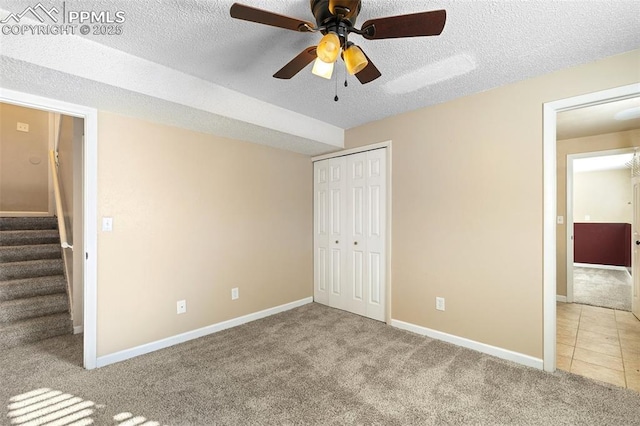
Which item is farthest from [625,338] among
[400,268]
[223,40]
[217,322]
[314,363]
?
[223,40]

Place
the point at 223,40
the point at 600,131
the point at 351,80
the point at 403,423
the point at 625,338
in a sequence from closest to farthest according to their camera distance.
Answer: the point at 403,423 < the point at 223,40 < the point at 351,80 < the point at 625,338 < the point at 600,131

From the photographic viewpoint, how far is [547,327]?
2.24 metres

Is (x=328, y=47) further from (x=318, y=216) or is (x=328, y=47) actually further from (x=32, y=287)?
(x=32, y=287)

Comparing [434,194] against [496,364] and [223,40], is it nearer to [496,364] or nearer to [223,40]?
[496,364]

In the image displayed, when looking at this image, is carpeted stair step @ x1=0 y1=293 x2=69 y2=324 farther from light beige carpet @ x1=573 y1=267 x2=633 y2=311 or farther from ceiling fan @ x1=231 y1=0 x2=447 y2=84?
light beige carpet @ x1=573 y1=267 x2=633 y2=311

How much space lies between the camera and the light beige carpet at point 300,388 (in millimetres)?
1733

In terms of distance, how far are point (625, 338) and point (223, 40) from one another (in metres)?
4.43

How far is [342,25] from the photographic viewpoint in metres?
1.45

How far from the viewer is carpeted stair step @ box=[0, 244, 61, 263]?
3.34 metres

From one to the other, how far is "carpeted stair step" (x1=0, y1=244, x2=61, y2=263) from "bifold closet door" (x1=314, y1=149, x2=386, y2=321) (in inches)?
131

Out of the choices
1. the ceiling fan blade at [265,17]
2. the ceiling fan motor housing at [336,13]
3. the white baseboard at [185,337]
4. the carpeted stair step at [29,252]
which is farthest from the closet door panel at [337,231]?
the carpeted stair step at [29,252]

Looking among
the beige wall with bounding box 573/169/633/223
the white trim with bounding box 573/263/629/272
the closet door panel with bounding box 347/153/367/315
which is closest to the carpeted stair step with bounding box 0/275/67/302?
the closet door panel with bounding box 347/153/367/315

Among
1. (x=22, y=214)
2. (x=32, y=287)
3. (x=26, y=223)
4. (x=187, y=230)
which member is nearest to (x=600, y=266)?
(x=187, y=230)

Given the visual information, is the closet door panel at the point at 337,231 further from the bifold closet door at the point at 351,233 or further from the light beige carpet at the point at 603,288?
the light beige carpet at the point at 603,288
